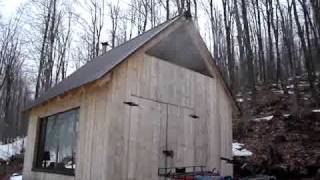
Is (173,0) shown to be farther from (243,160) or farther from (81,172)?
(81,172)

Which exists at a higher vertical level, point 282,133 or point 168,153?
point 282,133

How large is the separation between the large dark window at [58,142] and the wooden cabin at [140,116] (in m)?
0.02

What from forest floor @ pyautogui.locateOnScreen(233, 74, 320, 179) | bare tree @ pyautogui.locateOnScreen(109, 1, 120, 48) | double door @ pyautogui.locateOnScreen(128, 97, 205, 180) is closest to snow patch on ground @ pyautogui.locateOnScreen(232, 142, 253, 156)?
forest floor @ pyautogui.locateOnScreen(233, 74, 320, 179)

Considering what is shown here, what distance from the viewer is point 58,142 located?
28.0 ft

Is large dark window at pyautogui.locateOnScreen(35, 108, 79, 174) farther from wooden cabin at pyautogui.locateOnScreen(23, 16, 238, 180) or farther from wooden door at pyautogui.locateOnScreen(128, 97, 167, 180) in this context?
wooden door at pyautogui.locateOnScreen(128, 97, 167, 180)

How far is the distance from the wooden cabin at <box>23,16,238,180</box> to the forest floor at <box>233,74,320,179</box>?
2.08 metres

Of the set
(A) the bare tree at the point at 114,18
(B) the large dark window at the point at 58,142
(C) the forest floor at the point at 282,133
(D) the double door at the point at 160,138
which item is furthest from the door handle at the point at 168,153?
(A) the bare tree at the point at 114,18

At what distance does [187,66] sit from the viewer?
9195 millimetres

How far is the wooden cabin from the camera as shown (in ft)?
22.7

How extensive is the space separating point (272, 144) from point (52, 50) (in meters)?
17.8

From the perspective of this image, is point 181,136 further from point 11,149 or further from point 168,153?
point 11,149

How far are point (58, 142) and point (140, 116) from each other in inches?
100

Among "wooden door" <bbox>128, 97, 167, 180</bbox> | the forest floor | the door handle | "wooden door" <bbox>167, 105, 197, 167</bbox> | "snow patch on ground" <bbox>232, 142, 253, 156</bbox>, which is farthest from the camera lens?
"snow patch on ground" <bbox>232, 142, 253, 156</bbox>

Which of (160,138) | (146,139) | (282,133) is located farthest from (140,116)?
(282,133)
